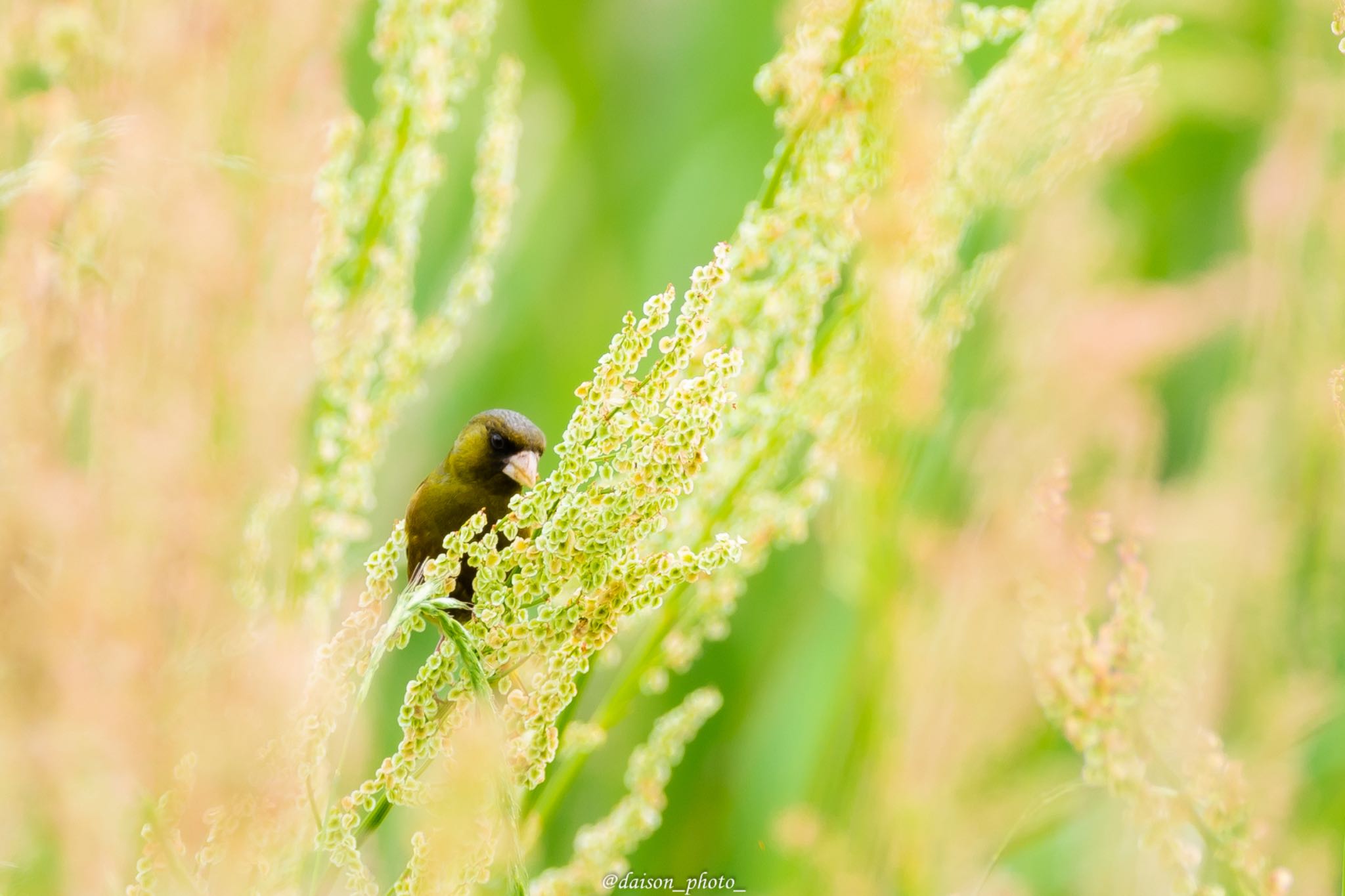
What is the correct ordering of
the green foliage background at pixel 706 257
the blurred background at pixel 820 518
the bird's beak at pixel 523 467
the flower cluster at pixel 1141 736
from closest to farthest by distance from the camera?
1. the blurred background at pixel 820 518
2. the flower cluster at pixel 1141 736
3. the bird's beak at pixel 523 467
4. the green foliage background at pixel 706 257

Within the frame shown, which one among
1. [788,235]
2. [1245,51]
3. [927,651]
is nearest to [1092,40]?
[788,235]

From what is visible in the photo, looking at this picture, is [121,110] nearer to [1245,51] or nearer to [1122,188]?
[1245,51]

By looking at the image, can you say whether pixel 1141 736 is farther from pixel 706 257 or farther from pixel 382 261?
pixel 706 257

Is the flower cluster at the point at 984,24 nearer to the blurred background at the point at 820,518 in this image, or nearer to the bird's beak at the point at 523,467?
the blurred background at the point at 820,518

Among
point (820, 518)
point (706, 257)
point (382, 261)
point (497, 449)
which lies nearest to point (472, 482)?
point (497, 449)

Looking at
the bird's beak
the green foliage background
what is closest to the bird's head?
the bird's beak

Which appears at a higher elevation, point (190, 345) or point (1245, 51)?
point (1245, 51)

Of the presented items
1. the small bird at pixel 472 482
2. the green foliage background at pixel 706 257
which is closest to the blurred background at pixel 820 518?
the green foliage background at pixel 706 257
